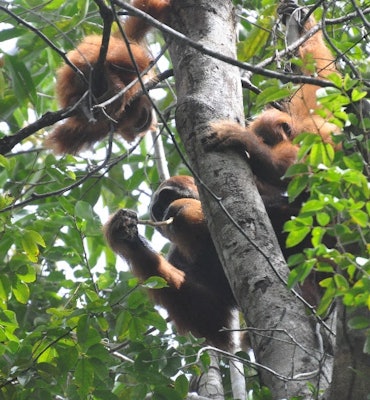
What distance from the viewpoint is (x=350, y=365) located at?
2.21m

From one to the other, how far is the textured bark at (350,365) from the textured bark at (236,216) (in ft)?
0.63

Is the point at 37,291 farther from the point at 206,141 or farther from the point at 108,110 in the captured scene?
the point at 206,141

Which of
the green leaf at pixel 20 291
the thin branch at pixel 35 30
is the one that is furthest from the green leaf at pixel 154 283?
the thin branch at pixel 35 30

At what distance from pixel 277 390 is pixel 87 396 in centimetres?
115

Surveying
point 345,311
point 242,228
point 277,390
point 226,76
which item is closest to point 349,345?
point 345,311

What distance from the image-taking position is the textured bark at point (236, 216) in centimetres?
270

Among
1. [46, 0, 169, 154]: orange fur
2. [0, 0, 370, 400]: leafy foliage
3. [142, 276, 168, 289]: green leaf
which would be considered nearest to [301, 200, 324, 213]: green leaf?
[0, 0, 370, 400]: leafy foliage

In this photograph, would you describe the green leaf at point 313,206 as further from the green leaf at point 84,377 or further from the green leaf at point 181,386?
the green leaf at point 84,377

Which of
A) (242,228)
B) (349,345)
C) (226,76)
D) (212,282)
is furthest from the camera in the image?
(212,282)

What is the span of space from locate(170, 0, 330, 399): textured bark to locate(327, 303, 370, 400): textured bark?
0.63ft

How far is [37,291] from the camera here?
5.54m

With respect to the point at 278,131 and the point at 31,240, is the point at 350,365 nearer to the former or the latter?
the point at 31,240

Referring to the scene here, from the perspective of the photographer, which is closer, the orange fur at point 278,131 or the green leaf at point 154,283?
the orange fur at point 278,131

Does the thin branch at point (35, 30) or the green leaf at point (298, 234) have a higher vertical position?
the thin branch at point (35, 30)
